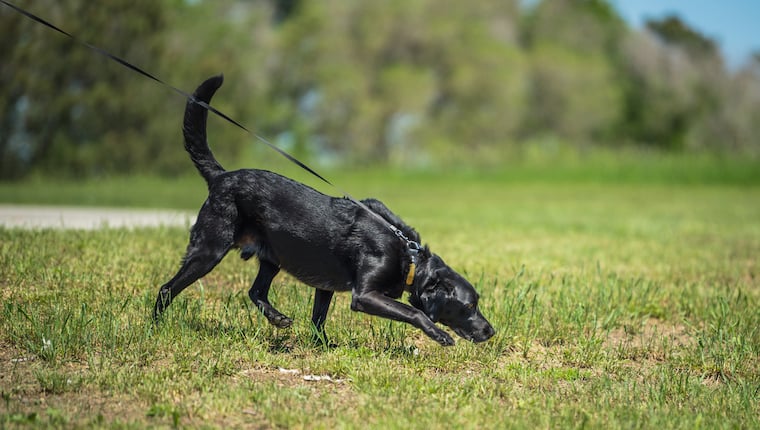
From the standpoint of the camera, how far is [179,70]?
2270 centimetres

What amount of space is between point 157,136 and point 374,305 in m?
18.3

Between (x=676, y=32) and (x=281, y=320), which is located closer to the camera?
(x=281, y=320)

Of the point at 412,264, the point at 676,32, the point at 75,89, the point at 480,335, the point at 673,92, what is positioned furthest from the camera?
the point at 676,32

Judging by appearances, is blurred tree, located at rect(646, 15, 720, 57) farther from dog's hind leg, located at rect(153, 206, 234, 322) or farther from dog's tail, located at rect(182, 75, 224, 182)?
dog's hind leg, located at rect(153, 206, 234, 322)

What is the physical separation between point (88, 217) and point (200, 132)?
6422 millimetres

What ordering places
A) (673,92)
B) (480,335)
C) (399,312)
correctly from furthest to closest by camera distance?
(673,92) → (480,335) → (399,312)

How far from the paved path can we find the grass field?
151 centimetres

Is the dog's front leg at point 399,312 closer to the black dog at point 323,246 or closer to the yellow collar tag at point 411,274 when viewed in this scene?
the black dog at point 323,246

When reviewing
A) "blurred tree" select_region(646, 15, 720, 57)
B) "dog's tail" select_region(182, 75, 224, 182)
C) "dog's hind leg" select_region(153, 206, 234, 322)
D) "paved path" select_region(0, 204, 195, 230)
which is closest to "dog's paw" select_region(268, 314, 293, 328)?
"dog's hind leg" select_region(153, 206, 234, 322)

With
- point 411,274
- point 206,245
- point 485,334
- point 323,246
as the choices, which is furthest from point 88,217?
point 485,334

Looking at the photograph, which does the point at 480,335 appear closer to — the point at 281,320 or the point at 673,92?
the point at 281,320

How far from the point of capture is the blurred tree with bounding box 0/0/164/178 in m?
A: 19.0

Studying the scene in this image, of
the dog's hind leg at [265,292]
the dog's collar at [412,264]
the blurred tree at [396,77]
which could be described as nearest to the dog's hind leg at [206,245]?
the dog's hind leg at [265,292]

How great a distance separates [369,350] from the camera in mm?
4988
